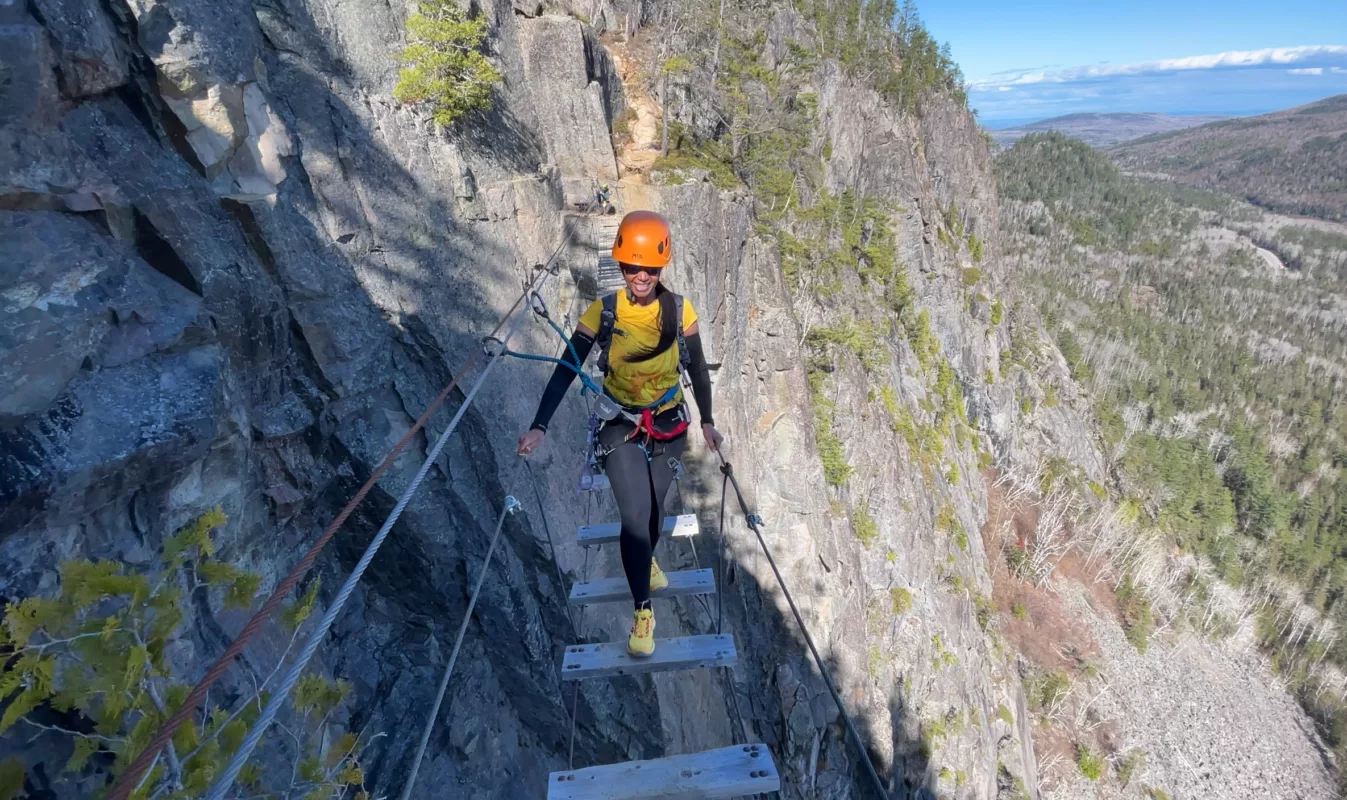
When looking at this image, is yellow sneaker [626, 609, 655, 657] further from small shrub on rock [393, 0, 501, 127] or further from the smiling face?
small shrub on rock [393, 0, 501, 127]

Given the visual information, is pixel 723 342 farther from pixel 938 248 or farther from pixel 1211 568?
pixel 1211 568

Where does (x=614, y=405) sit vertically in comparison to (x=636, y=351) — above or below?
below

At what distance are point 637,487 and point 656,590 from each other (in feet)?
3.12

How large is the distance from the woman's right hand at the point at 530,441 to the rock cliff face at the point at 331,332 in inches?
78.6

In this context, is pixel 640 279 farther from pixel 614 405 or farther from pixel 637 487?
pixel 637 487

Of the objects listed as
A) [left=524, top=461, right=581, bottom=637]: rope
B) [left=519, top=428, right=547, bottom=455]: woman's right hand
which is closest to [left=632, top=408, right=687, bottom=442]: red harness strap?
[left=519, top=428, right=547, bottom=455]: woman's right hand

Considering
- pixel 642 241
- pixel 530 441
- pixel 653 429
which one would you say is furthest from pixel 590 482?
pixel 642 241

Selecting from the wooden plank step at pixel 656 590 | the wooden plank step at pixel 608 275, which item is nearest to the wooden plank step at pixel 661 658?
the wooden plank step at pixel 656 590

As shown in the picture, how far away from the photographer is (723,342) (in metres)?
12.3

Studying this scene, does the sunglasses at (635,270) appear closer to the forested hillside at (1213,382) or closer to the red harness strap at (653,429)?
the red harness strap at (653,429)

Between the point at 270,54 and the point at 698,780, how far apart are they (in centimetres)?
632

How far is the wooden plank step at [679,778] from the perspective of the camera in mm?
3217

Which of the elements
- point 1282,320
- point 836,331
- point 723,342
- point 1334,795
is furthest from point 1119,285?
point 723,342

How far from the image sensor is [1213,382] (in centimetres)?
8031
